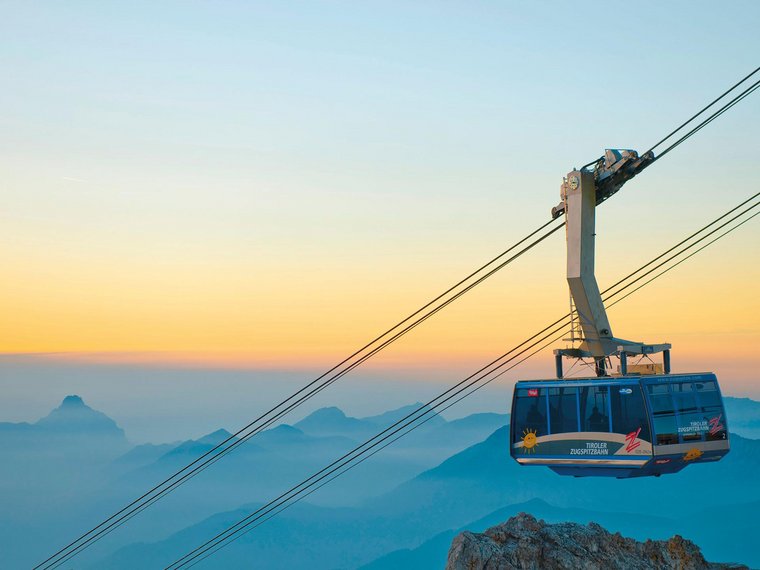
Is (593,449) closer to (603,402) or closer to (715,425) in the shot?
(603,402)

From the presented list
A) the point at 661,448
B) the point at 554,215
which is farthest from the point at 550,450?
the point at 554,215

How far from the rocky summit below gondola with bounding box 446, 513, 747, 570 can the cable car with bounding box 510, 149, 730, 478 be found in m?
14.6

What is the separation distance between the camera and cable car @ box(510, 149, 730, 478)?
31031mm

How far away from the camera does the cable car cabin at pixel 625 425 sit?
30.9 metres

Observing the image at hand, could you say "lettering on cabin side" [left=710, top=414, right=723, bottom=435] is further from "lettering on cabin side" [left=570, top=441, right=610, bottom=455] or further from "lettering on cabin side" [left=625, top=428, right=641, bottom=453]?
"lettering on cabin side" [left=570, top=441, right=610, bottom=455]

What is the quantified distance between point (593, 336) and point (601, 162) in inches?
261

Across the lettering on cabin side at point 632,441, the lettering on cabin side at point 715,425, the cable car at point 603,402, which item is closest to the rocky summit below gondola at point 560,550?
the cable car at point 603,402

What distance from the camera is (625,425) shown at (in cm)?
3127

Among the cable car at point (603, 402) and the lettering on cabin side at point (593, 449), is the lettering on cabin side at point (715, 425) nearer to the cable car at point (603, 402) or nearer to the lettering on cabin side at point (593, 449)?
the cable car at point (603, 402)

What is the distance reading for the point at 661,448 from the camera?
30750 mm

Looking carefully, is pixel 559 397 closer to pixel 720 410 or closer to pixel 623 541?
pixel 720 410

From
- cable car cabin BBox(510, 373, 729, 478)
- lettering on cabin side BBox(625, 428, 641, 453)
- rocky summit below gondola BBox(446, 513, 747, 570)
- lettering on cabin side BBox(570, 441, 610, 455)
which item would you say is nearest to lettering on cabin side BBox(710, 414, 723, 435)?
cable car cabin BBox(510, 373, 729, 478)

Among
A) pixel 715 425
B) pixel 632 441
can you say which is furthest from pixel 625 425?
pixel 715 425

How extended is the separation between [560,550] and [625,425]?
2017 centimetres
